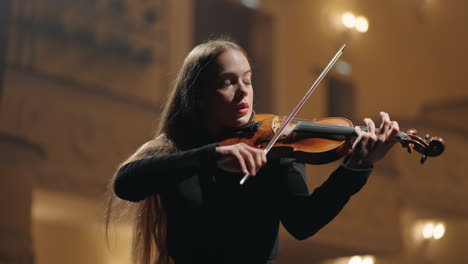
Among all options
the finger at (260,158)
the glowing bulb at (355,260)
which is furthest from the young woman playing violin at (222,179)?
the glowing bulb at (355,260)

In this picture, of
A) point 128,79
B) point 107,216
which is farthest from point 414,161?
point 107,216

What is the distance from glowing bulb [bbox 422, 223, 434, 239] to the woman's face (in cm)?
566

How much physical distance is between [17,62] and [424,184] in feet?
12.6

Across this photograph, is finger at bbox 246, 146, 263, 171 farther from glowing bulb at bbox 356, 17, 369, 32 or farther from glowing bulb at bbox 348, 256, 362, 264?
glowing bulb at bbox 356, 17, 369, 32

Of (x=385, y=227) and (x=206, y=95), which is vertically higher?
(x=206, y=95)

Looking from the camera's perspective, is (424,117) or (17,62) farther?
(424,117)

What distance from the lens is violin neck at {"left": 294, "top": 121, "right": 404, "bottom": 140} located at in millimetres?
1447

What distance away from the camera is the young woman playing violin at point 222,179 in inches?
54.0

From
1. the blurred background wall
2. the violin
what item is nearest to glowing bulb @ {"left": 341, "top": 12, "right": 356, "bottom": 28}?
the blurred background wall

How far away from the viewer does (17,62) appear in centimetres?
506

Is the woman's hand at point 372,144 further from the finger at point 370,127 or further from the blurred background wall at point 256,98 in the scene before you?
the blurred background wall at point 256,98

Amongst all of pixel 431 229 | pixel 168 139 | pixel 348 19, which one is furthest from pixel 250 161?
pixel 348 19

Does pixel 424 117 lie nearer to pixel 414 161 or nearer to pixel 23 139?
pixel 414 161

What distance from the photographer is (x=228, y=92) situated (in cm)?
153
